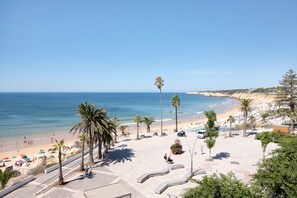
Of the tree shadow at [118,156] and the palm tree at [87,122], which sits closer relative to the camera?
the palm tree at [87,122]

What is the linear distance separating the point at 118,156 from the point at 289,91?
42506 millimetres

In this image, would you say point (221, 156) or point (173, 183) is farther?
point (221, 156)

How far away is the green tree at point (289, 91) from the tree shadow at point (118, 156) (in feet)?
127

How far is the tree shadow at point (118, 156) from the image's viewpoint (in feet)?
83.8

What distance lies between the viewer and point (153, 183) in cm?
1895

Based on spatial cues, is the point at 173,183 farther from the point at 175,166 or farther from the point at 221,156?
the point at 221,156

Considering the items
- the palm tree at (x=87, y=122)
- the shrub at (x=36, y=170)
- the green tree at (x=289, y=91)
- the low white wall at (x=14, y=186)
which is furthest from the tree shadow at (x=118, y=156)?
the green tree at (x=289, y=91)

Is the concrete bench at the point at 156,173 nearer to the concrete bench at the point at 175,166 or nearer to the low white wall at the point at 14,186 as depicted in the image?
the concrete bench at the point at 175,166

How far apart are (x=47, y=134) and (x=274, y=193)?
173 ft

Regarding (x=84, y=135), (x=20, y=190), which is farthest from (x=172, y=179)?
(x=20, y=190)

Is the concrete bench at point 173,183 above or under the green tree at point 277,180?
under

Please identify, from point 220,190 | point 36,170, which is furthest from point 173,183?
point 36,170

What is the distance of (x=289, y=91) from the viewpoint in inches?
1885

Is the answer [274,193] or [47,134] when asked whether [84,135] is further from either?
[47,134]
